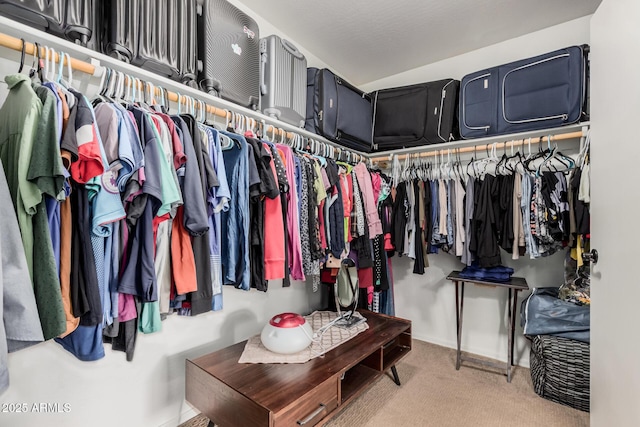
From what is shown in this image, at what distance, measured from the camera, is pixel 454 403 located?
6.34ft

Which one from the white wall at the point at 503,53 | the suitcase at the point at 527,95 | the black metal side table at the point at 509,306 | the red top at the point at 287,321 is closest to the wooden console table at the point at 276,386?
the red top at the point at 287,321

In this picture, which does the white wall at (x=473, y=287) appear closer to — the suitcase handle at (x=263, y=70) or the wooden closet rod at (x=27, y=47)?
A: the suitcase handle at (x=263, y=70)

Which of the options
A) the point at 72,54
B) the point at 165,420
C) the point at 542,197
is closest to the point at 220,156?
the point at 72,54

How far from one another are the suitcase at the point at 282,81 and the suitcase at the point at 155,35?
50cm

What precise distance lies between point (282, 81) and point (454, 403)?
7.71ft

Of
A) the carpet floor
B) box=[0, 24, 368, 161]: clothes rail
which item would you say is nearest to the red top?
the carpet floor

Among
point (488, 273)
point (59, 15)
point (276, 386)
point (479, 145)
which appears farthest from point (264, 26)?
point (488, 273)

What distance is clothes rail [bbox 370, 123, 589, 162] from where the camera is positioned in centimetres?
206

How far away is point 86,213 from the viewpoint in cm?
95

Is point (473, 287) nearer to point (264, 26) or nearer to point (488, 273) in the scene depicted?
point (488, 273)

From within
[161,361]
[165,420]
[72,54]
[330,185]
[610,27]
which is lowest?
[165,420]

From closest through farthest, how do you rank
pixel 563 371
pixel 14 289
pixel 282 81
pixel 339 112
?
pixel 14 289
pixel 563 371
pixel 282 81
pixel 339 112

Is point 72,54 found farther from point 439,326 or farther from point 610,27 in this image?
point 439,326

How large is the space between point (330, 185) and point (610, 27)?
4.72 ft
